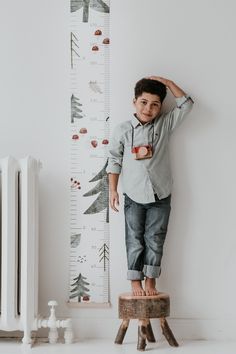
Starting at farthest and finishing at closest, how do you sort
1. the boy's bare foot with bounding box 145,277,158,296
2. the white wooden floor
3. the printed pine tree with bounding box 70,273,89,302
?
1. the printed pine tree with bounding box 70,273,89,302
2. the boy's bare foot with bounding box 145,277,158,296
3. the white wooden floor

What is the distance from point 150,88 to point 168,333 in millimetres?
914

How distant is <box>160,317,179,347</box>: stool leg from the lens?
205 cm

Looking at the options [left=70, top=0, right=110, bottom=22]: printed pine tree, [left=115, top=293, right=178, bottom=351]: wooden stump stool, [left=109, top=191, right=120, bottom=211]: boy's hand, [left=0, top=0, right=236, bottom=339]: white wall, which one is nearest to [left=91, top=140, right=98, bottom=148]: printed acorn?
[left=0, top=0, right=236, bottom=339]: white wall

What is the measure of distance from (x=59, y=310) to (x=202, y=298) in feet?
1.85

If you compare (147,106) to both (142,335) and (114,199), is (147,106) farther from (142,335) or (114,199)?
(142,335)

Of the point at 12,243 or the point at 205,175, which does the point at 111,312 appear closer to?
the point at 12,243

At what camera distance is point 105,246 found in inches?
86.5

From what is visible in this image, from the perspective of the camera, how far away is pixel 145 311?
2.00 meters

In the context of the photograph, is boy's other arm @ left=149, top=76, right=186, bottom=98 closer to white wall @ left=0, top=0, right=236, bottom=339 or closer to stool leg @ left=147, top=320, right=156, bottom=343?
white wall @ left=0, top=0, right=236, bottom=339

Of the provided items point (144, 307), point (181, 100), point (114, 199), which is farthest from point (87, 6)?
point (144, 307)

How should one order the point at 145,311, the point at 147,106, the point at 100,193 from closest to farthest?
the point at 145,311 < the point at 147,106 < the point at 100,193

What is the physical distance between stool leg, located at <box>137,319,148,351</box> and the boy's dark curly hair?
0.84 m


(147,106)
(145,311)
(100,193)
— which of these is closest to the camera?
(145,311)

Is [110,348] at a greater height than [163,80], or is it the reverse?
[163,80]
